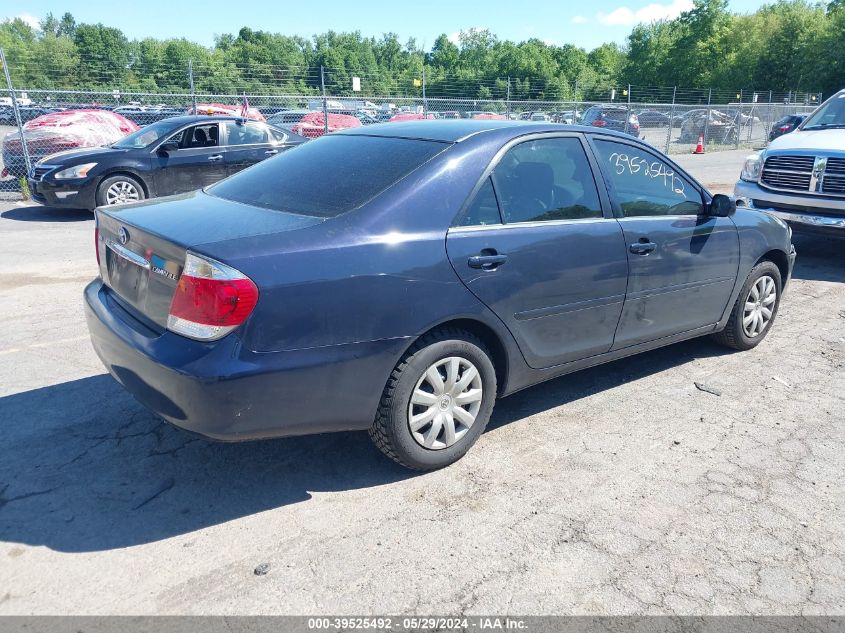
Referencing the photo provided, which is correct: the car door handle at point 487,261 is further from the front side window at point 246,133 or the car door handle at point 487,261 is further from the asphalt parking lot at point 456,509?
the front side window at point 246,133

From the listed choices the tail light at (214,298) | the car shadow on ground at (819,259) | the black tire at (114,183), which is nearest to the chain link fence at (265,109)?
the black tire at (114,183)

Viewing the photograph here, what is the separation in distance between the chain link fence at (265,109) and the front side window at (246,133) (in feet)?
12.4

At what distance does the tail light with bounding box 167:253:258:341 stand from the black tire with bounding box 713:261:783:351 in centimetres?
375

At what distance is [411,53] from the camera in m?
129

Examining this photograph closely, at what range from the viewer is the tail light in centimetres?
268

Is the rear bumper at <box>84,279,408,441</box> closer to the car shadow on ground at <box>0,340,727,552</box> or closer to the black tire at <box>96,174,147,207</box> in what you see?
the car shadow on ground at <box>0,340,727,552</box>

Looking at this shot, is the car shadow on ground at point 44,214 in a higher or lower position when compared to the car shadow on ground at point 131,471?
higher

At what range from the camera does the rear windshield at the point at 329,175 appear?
3.24m

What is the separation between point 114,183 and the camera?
1019cm

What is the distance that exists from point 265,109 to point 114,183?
41.1 feet

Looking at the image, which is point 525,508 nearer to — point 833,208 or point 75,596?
point 75,596

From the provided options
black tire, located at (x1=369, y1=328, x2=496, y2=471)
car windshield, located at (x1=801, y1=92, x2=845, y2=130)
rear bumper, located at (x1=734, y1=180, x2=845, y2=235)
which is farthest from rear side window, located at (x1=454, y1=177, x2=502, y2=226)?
car windshield, located at (x1=801, y1=92, x2=845, y2=130)

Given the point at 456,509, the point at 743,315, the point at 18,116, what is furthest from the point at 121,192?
the point at 456,509

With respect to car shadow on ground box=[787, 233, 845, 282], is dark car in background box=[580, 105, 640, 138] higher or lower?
higher
